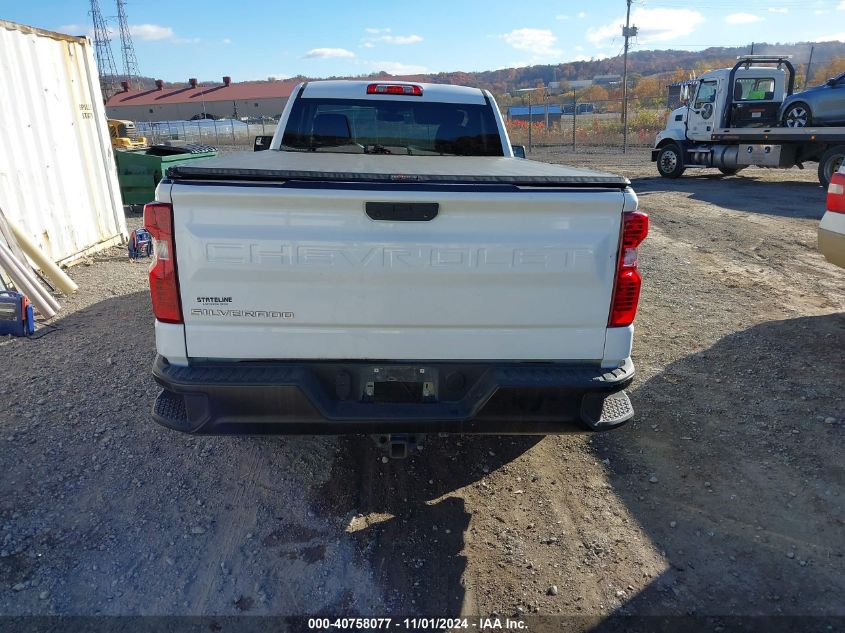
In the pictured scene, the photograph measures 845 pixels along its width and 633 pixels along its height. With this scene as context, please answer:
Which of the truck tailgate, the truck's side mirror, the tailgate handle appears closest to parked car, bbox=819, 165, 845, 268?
the truck tailgate

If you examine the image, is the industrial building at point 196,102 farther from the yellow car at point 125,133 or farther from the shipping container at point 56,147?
the shipping container at point 56,147

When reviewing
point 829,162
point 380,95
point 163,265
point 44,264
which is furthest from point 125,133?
point 829,162

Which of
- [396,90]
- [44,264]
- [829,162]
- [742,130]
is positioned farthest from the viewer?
[742,130]

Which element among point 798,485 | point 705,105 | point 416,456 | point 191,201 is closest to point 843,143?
point 705,105

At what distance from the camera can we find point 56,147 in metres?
7.92

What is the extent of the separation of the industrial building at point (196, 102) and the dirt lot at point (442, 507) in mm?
65330

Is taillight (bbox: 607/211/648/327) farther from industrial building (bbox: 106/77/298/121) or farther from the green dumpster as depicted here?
industrial building (bbox: 106/77/298/121)

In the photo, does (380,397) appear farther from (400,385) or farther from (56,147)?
(56,147)

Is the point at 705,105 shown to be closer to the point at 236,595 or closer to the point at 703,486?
the point at 703,486

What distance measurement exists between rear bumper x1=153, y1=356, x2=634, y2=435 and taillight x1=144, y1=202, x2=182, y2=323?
0.90 feet

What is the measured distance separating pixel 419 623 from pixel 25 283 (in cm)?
562

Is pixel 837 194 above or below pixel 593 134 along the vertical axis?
above

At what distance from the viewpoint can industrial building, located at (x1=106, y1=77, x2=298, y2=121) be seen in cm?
6494

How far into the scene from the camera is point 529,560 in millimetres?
2846
